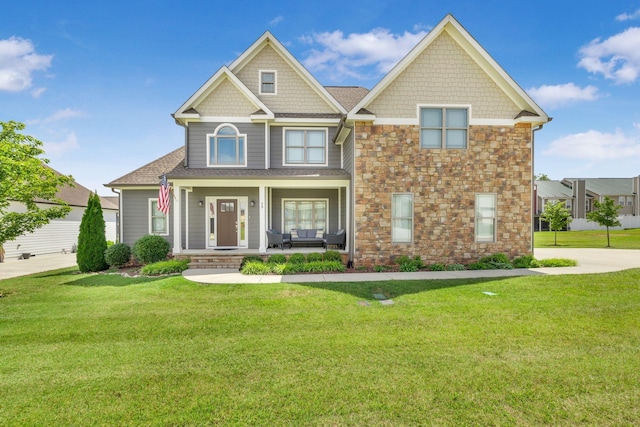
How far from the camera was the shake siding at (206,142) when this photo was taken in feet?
45.5

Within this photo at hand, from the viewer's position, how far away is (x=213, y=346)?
16.0ft

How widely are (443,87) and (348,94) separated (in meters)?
6.90

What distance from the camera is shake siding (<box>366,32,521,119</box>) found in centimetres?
1159

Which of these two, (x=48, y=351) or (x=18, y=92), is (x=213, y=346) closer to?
(x=48, y=351)

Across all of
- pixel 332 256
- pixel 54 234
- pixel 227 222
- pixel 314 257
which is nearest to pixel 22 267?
pixel 54 234

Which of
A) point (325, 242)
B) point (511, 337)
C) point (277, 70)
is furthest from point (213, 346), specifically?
point (277, 70)

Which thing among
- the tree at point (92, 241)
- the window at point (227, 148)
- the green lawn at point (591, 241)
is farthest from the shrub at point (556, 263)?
the tree at point (92, 241)

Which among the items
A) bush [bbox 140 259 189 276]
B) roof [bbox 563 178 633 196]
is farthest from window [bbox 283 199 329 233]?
roof [bbox 563 178 633 196]

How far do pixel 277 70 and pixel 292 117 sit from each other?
2.47m

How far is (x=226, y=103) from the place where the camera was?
45.6 ft

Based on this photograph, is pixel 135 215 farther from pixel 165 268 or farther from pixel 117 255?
pixel 165 268

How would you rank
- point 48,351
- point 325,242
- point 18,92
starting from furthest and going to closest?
point 18,92, point 325,242, point 48,351

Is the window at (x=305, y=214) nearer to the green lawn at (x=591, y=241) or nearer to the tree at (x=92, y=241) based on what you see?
the tree at (x=92, y=241)

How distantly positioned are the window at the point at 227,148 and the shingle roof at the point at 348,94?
568 cm
